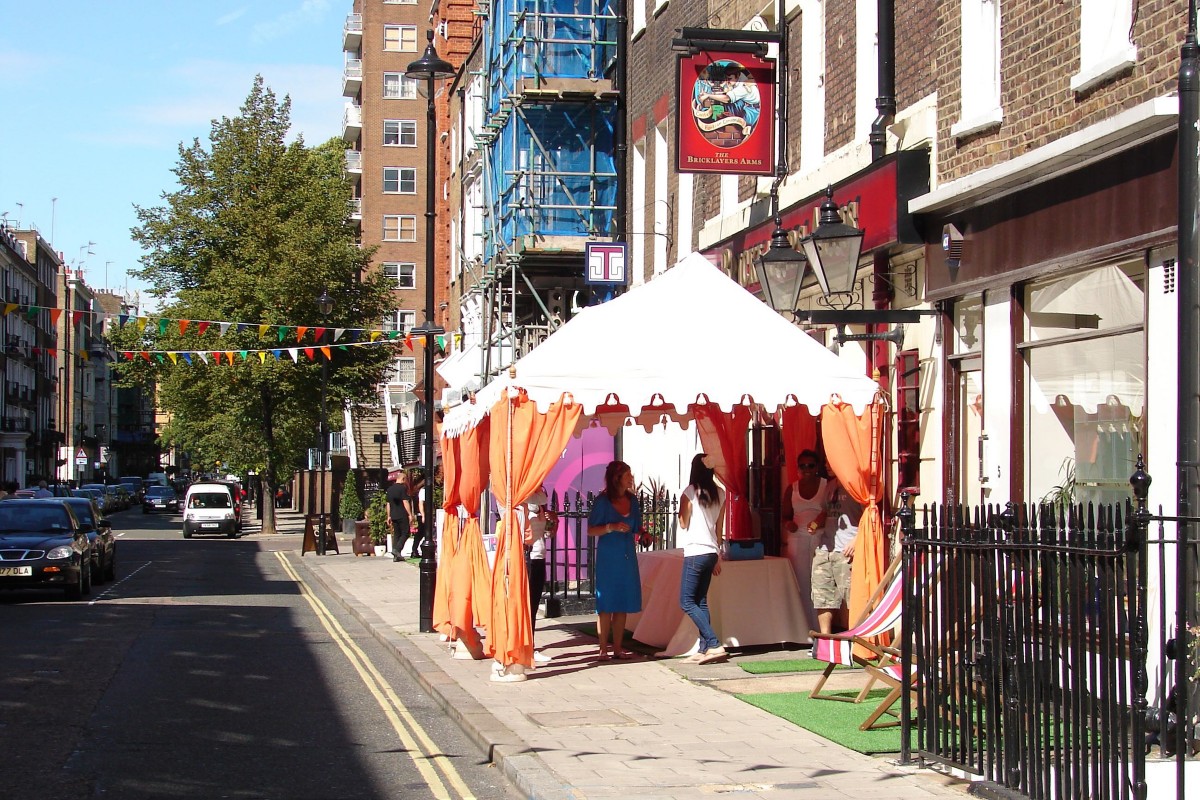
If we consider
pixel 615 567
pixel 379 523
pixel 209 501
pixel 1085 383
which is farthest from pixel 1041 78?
pixel 209 501

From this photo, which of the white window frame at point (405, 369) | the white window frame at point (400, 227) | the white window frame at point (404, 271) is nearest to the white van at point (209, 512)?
the white window frame at point (405, 369)

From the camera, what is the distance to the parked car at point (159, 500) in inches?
3145

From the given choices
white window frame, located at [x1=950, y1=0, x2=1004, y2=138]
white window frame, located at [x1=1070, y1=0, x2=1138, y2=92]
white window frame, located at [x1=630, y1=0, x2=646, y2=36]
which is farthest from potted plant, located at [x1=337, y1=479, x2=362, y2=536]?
white window frame, located at [x1=1070, y1=0, x2=1138, y2=92]

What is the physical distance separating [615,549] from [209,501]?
38.9 m

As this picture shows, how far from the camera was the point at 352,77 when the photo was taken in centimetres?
8562

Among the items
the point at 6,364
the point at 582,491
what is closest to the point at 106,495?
the point at 6,364

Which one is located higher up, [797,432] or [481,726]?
[797,432]

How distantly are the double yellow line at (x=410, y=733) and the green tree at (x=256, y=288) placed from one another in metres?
Result: 30.7

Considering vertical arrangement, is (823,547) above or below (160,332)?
below

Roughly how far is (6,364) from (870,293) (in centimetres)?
8105

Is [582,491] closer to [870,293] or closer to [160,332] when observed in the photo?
[870,293]

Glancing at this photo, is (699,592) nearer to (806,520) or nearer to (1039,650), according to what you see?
(806,520)

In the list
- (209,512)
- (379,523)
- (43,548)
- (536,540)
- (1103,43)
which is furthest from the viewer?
(209,512)

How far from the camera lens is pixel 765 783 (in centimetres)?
807
